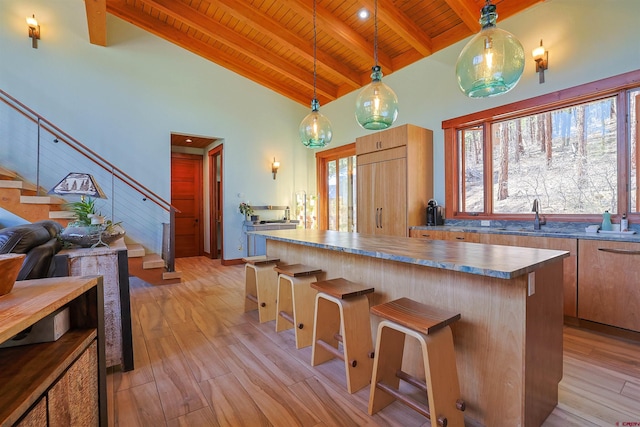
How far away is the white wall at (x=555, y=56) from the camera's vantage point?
2793mm

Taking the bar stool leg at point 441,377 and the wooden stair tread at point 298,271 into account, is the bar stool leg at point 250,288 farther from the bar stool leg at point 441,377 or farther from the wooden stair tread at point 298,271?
the bar stool leg at point 441,377

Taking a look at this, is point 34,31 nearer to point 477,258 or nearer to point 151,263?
point 151,263

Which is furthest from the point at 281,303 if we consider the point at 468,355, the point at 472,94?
the point at 472,94

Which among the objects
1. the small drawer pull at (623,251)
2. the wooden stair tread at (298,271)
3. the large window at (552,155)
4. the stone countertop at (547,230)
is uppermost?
the large window at (552,155)

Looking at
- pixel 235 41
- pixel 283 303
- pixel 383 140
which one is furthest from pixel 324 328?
pixel 235 41

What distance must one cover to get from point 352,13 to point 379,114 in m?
2.50

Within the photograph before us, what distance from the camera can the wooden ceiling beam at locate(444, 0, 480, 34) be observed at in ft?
10.8

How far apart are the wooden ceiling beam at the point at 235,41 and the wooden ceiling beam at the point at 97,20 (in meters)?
0.69

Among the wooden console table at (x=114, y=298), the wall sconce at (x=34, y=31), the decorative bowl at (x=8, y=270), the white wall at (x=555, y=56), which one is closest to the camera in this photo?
the decorative bowl at (x=8, y=270)

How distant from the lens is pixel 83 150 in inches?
184

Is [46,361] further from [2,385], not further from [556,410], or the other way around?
[556,410]

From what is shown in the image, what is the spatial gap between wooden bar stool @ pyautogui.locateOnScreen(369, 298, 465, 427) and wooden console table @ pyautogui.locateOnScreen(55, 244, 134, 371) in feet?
5.71

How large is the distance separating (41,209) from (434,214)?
522cm

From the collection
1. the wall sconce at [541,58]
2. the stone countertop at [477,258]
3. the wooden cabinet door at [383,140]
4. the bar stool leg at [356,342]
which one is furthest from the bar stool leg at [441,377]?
the wall sconce at [541,58]
